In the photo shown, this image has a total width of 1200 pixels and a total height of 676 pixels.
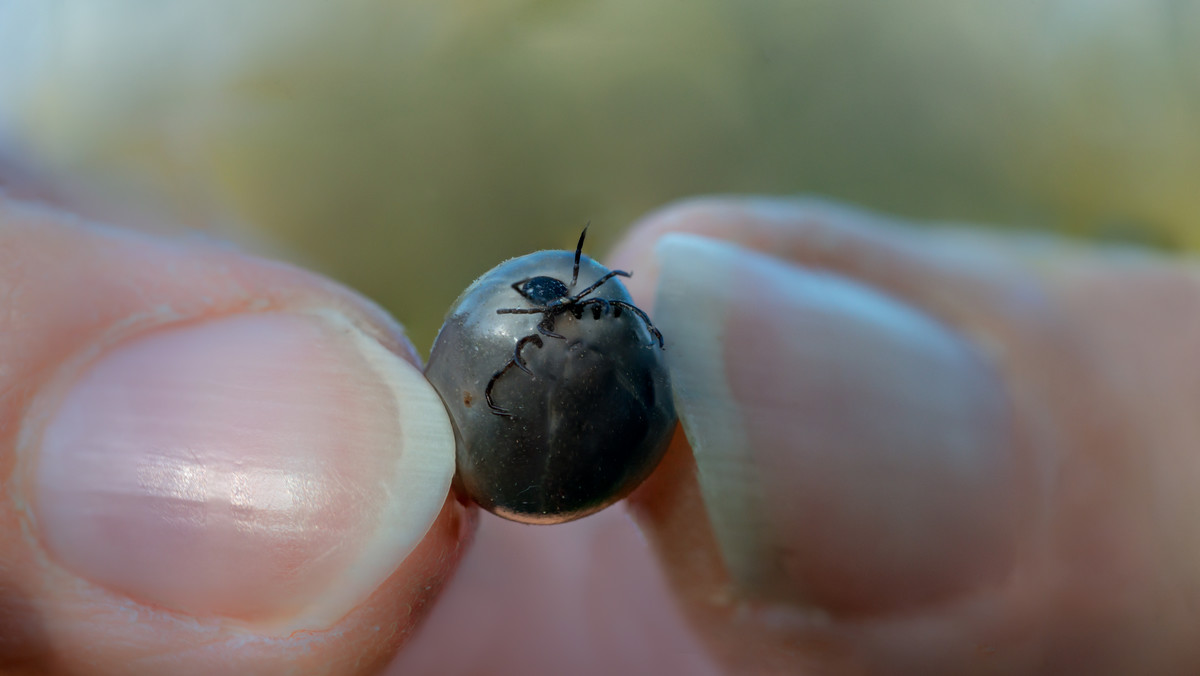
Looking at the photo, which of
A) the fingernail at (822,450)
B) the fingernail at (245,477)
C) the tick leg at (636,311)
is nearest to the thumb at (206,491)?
the fingernail at (245,477)

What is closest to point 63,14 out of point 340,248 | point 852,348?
point 340,248

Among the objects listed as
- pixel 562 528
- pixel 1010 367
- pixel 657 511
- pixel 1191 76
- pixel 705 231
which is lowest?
pixel 562 528

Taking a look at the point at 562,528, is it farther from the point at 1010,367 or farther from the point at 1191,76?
the point at 1191,76

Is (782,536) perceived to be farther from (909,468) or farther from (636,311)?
(636,311)

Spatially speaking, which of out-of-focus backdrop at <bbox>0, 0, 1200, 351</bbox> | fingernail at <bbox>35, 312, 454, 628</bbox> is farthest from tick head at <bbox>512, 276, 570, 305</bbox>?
out-of-focus backdrop at <bbox>0, 0, 1200, 351</bbox>

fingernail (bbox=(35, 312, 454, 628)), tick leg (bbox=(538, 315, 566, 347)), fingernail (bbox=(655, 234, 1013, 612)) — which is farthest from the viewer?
fingernail (bbox=(655, 234, 1013, 612))

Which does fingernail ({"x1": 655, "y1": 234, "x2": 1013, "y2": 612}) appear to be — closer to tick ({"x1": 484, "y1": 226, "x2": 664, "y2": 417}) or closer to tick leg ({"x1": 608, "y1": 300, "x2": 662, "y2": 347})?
tick leg ({"x1": 608, "y1": 300, "x2": 662, "y2": 347})

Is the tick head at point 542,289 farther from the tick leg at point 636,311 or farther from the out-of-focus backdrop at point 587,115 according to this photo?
the out-of-focus backdrop at point 587,115

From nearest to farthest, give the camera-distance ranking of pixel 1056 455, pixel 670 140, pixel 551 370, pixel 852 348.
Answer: pixel 551 370 → pixel 852 348 → pixel 1056 455 → pixel 670 140
